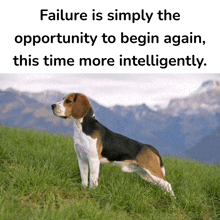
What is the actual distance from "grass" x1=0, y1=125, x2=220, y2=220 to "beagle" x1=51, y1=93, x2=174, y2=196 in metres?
0.33

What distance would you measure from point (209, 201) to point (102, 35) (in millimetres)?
5110

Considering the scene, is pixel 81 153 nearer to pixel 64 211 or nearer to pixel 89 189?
pixel 89 189

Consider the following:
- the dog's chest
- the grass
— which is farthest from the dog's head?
the grass

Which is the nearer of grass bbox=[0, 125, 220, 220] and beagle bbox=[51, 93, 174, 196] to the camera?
grass bbox=[0, 125, 220, 220]

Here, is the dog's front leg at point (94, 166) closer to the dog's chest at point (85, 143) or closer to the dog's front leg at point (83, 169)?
the dog's chest at point (85, 143)

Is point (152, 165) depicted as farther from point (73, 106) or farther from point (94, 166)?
point (73, 106)

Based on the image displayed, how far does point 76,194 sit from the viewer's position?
500 cm

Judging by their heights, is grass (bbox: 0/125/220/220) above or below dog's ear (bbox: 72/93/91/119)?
below

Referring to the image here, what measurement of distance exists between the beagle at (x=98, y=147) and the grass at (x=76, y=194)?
0.33 m

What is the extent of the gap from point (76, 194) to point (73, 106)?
5.72 feet

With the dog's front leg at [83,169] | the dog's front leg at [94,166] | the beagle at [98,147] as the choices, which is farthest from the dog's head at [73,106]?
the dog's front leg at [83,169]

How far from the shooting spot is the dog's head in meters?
4.59

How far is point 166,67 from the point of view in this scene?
742cm

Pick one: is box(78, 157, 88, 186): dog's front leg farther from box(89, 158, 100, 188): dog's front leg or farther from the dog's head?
the dog's head
